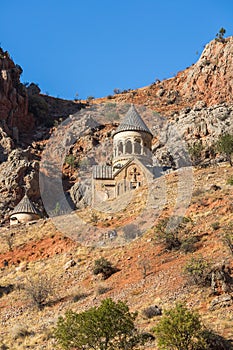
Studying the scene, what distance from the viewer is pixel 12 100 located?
83.2 m

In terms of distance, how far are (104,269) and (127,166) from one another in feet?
67.7

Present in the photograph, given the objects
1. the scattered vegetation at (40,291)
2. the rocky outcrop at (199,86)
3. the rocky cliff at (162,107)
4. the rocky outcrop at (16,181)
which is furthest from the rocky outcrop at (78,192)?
the scattered vegetation at (40,291)

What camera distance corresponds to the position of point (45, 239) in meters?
38.3

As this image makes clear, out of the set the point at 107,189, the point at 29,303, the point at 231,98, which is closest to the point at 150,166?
the point at 107,189

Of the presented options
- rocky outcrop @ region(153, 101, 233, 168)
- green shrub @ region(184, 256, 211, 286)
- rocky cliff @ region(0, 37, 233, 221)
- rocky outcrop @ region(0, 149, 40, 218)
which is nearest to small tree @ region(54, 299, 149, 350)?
green shrub @ region(184, 256, 211, 286)

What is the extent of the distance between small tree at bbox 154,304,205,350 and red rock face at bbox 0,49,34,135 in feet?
209

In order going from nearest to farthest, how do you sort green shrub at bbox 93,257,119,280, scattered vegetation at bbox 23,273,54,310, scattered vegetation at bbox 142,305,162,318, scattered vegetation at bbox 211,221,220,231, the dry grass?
scattered vegetation at bbox 142,305,162,318 → the dry grass → scattered vegetation at bbox 23,273,54,310 → green shrub at bbox 93,257,119,280 → scattered vegetation at bbox 211,221,220,231

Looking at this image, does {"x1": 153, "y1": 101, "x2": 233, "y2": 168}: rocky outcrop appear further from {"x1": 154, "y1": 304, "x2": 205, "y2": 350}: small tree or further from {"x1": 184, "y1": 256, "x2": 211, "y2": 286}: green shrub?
{"x1": 154, "y1": 304, "x2": 205, "y2": 350}: small tree

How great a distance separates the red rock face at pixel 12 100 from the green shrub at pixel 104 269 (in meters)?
51.8

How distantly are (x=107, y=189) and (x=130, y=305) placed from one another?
88.0ft

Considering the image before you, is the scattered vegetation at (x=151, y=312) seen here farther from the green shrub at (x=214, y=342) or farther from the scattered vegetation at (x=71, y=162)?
the scattered vegetation at (x=71, y=162)

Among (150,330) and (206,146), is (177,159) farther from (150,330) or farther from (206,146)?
(150,330)

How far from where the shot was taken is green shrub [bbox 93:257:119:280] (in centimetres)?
2931

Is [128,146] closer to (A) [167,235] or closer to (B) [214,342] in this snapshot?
(A) [167,235]
